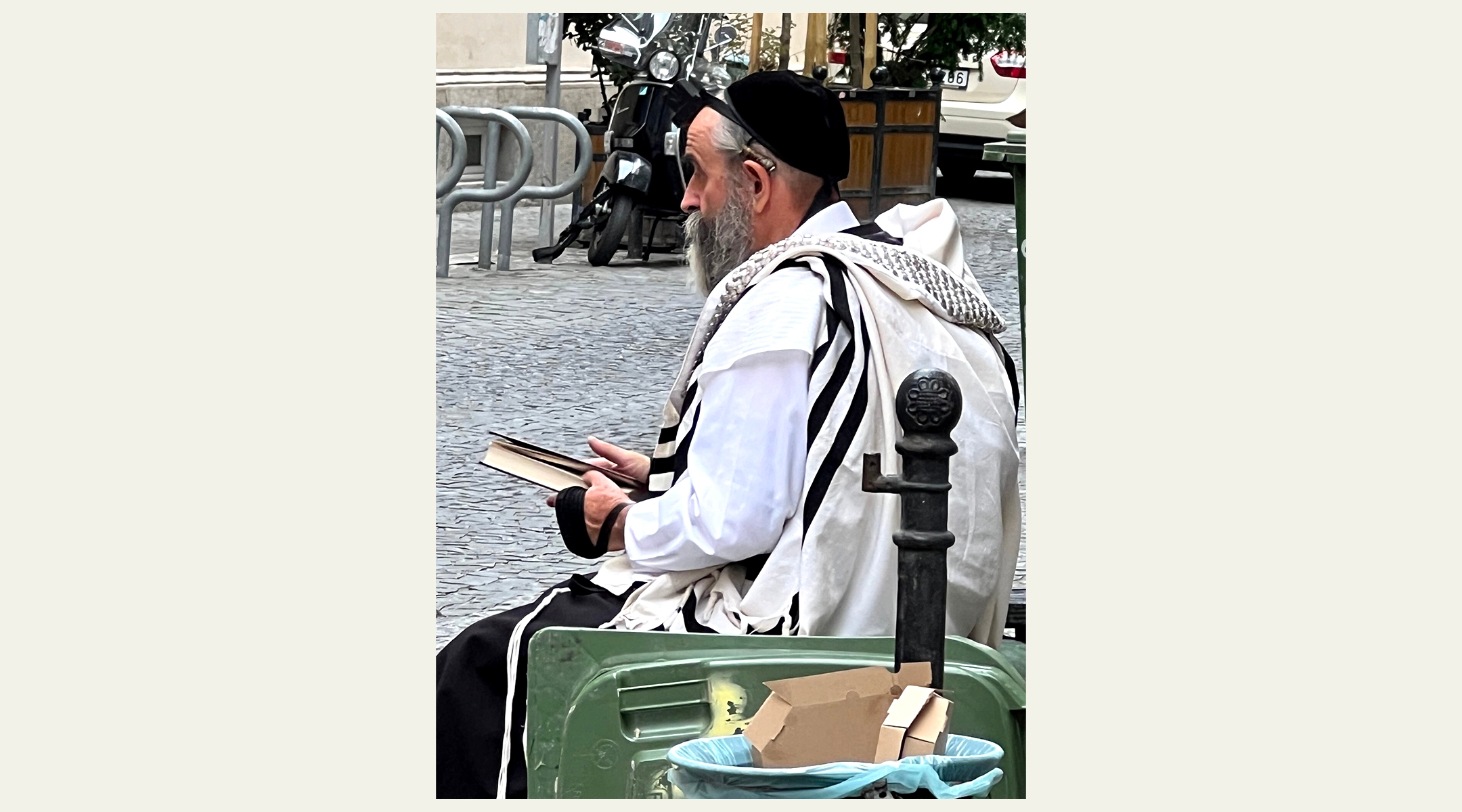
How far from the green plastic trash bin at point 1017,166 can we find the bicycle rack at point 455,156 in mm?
5298

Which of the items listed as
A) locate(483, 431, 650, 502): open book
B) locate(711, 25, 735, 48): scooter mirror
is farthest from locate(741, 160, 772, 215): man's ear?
locate(711, 25, 735, 48): scooter mirror

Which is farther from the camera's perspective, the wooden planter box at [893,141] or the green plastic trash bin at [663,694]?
the wooden planter box at [893,141]

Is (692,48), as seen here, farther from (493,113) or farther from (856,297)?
(856,297)

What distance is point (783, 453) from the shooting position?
113 inches

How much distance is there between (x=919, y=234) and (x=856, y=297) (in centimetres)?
39

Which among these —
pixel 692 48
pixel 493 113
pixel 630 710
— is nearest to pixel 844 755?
pixel 630 710

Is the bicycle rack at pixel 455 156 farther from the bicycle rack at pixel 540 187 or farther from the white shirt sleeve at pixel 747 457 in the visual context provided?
the white shirt sleeve at pixel 747 457

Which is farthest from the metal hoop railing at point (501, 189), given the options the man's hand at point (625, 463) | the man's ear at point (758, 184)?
the man's ear at point (758, 184)

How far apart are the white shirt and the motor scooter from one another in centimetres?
660

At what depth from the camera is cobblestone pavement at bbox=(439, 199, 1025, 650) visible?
18.3ft

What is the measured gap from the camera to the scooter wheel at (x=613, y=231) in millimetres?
9641

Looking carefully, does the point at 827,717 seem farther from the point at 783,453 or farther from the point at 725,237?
the point at 725,237

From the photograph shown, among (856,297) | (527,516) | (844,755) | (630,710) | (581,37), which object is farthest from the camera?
(581,37)

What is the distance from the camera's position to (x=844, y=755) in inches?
98.2
